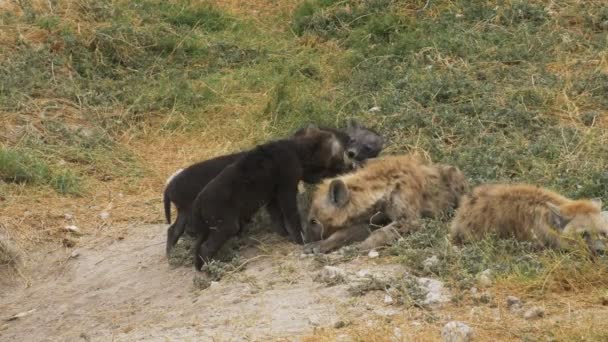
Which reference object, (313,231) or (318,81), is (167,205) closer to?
(313,231)

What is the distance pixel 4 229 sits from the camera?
26.6 ft

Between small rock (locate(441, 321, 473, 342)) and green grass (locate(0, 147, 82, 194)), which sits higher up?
small rock (locate(441, 321, 473, 342))

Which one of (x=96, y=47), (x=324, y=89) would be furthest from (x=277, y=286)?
(x=96, y=47)

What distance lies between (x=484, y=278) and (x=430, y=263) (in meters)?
0.39

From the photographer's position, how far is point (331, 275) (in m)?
6.19

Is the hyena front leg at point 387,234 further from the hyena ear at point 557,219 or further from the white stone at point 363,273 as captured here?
the hyena ear at point 557,219

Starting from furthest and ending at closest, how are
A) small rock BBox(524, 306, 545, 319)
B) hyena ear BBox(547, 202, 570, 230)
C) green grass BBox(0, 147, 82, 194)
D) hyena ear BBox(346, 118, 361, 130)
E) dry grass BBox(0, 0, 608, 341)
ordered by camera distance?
green grass BBox(0, 147, 82, 194) → hyena ear BBox(346, 118, 361, 130) → dry grass BBox(0, 0, 608, 341) → hyena ear BBox(547, 202, 570, 230) → small rock BBox(524, 306, 545, 319)

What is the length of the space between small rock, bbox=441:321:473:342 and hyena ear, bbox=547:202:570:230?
1.21 metres

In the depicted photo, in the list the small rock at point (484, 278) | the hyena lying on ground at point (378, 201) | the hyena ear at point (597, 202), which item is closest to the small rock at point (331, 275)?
the hyena lying on ground at point (378, 201)

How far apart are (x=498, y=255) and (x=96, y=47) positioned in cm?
582

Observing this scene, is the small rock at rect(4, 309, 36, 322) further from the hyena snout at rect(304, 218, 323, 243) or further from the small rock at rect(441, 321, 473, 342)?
the small rock at rect(441, 321, 473, 342)

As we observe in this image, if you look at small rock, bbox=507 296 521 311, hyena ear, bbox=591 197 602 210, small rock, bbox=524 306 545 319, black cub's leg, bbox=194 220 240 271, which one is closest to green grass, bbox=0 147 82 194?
black cub's leg, bbox=194 220 240 271

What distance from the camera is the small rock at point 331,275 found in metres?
6.13

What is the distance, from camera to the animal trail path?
576 cm
